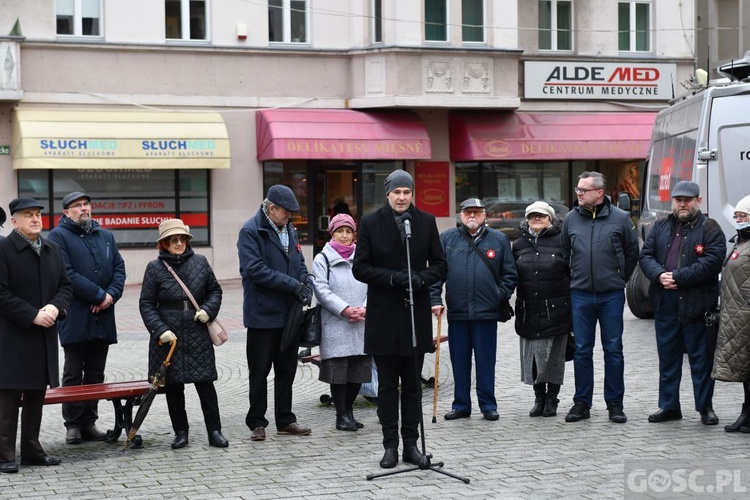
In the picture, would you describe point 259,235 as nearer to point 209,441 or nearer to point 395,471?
point 209,441

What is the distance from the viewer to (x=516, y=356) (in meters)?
13.2

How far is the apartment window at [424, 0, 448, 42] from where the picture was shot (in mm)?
25109

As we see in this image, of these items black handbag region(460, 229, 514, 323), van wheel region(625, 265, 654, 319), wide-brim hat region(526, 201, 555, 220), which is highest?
wide-brim hat region(526, 201, 555, 220)

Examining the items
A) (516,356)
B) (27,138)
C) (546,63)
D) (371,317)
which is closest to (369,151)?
(546,63)

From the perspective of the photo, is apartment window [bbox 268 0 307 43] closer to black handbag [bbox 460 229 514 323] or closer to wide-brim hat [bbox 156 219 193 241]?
black handbag [bbox 460 229 514 323]

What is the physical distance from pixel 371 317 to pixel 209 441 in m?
1.73

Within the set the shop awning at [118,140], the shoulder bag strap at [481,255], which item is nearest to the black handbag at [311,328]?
the shoulder bag strap at [481,255]

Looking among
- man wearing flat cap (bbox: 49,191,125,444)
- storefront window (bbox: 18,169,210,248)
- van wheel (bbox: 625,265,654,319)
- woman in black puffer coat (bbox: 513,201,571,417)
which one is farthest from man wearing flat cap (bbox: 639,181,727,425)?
storefront window (bbox: 18,169,210,248)

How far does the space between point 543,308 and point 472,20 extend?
16.7m

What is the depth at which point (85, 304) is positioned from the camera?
9.12m

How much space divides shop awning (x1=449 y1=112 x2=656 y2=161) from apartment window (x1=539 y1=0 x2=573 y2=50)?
5.29 ft

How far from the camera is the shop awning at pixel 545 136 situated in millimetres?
25578

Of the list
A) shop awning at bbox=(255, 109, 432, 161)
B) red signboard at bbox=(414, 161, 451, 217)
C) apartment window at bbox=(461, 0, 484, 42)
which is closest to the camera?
shop awning at bbox=(255, 109, 432, 161)

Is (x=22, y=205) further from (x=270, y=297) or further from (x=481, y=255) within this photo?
(x=481, y=255)
